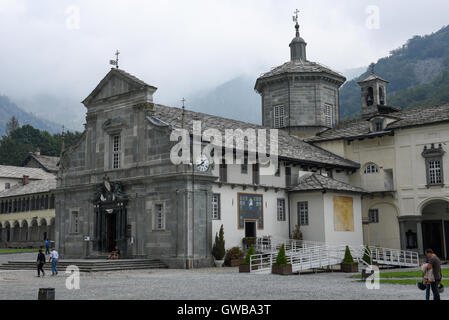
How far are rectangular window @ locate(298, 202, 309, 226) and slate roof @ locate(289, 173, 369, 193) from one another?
1.21m

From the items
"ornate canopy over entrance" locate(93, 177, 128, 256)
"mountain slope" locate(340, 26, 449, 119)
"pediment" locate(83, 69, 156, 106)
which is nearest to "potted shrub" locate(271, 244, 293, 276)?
"ornate canopy over entrance" locate(93, 177, 128, 256)

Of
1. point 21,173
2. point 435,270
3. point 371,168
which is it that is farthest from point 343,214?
point 21,173

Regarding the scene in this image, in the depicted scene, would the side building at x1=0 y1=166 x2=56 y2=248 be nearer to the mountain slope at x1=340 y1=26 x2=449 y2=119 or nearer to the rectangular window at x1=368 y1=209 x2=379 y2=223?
the rectangular window at x1=368 y1=209 x2=379 y2=223

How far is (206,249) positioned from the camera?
31375 mm

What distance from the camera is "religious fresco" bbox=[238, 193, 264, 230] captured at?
3434cm

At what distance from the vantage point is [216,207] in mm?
33031

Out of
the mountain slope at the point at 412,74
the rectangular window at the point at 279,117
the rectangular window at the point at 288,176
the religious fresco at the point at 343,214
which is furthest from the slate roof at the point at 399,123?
the mountain slope at the point at 412,74

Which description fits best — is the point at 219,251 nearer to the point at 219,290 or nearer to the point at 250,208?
the point at 250,208

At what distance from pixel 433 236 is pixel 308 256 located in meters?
16.5

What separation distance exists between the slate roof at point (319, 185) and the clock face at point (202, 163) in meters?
8.26

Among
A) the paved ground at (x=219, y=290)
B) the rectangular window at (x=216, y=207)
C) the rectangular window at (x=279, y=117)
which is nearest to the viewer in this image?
the paved ground at (x=219, y=290)

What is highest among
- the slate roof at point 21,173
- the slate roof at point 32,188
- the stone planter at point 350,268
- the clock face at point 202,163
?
the slate roof at point 21,173

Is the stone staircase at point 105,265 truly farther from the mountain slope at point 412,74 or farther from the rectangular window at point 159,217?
the mountain slope at point 412,74

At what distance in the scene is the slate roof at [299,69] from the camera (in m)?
48.6
